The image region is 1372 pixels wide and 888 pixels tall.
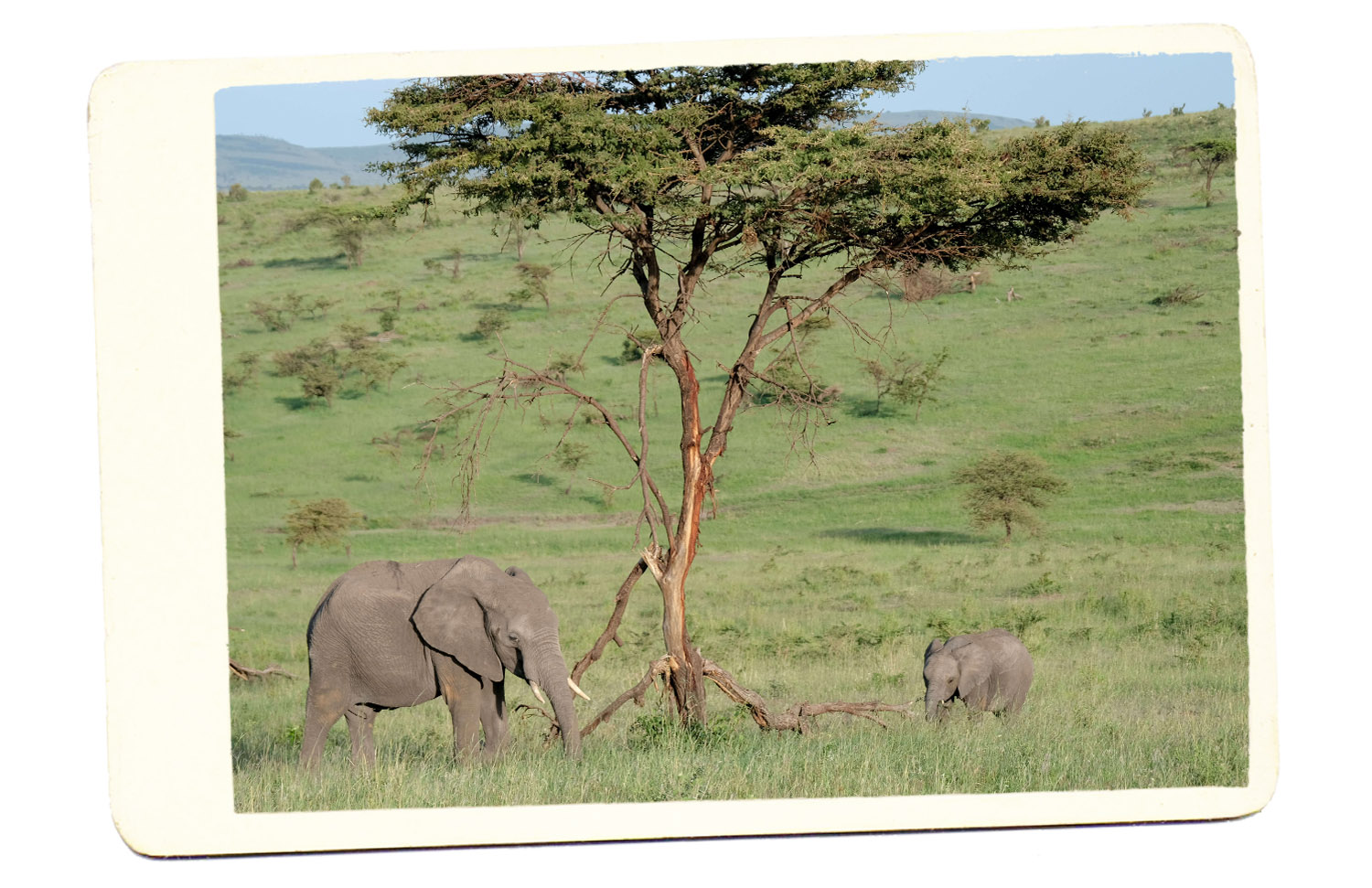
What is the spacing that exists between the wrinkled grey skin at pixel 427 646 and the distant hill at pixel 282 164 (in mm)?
53492

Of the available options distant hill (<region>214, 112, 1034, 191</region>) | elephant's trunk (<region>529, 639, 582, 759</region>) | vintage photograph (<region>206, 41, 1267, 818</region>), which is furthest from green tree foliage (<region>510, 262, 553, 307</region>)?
elephant's trunk (<region>529, 639, 582, 759</region>)

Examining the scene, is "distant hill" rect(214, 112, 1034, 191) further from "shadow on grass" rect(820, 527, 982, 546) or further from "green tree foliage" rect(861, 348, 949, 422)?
"shadow on grass" rect(820, 527, 982, 546)

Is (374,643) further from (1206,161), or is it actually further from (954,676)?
(1206,161)

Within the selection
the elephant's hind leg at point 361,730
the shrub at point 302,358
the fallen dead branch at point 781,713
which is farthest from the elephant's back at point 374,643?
the shrub at point 302,358

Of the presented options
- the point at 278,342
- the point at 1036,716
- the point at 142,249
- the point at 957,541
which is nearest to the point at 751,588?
the point at 957,541

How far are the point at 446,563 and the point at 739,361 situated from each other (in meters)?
2.88

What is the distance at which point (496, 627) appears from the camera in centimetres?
1005

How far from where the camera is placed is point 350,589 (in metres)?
10.6

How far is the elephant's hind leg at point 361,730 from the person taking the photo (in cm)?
1074

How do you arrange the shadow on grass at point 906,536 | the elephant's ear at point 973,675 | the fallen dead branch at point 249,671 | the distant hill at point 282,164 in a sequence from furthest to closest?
the distant hill at point 282,164 → the shadow on grass at point 906,536 → the fallen dead branch at point 249,671 → the elephant's ear at point 973,675

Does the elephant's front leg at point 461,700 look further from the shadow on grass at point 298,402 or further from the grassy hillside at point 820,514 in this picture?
the shadow on grass at point 298,402

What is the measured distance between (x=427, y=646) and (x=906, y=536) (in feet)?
77.6

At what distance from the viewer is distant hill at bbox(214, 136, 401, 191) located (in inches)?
2516

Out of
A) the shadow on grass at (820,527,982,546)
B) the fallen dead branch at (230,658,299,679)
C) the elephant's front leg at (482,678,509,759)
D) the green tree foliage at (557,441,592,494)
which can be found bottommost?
the fallen dead branch at (230,658,299,679)
